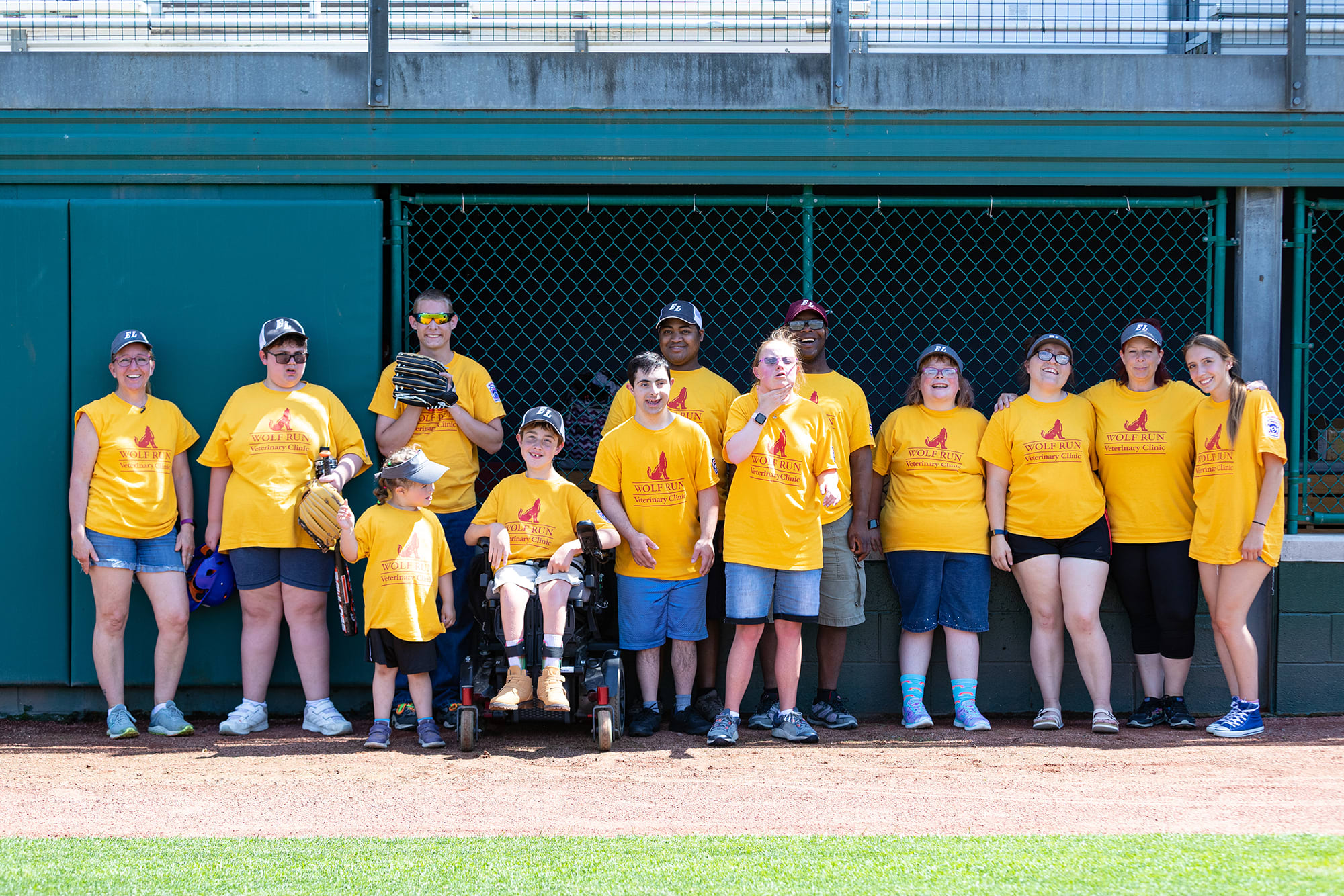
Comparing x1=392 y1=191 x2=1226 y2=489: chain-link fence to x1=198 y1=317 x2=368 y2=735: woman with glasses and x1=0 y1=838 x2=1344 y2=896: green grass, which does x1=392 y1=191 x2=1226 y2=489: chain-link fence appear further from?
x1=0 y1=838 x2=1344 y2=896: green grass

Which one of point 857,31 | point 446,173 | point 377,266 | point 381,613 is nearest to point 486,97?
point 446,173

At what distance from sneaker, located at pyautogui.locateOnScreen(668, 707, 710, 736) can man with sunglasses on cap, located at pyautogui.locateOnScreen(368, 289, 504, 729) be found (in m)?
1.12

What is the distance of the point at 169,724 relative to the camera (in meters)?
5.57

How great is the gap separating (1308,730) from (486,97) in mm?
5261

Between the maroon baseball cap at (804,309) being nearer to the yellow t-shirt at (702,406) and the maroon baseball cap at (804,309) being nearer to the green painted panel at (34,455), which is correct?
the yellow t-shirt at (702,406)

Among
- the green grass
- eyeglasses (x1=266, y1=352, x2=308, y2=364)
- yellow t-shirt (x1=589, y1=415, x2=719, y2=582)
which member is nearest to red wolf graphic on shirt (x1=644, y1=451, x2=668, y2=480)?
yellow t-shirt (x1=589, y1=415, x2=719, y2=582)

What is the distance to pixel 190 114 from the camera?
6.12 metres

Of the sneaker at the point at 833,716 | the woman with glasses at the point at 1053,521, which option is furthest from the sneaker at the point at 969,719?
the sneaker at the point at 833,716

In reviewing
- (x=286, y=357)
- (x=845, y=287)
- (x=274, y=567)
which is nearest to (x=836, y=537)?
(x=274, y=567)

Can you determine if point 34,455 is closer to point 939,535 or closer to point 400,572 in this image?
point 400,572

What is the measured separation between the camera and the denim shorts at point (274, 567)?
219 inches

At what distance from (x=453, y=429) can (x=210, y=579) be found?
1.38 m

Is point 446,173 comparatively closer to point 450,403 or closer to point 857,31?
point 450,403

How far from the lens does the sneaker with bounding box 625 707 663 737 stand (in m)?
5.39
